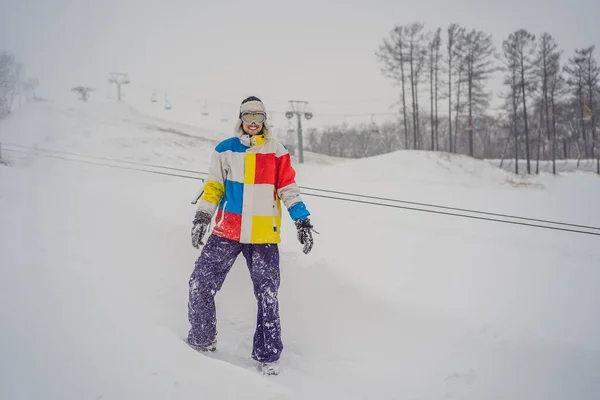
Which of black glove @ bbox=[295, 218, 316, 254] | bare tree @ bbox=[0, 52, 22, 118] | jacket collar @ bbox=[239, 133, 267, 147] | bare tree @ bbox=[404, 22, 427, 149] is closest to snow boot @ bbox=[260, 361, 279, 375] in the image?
black glove @ bbox=[295, 218, 316, 254]

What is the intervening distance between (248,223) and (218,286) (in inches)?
21.5

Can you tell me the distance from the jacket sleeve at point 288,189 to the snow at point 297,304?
117 centimetres

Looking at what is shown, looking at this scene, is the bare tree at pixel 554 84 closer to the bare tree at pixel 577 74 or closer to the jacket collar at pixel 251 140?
the bare tree at pixel 577 74

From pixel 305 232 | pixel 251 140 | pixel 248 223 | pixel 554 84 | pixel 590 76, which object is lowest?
pixel 305 232

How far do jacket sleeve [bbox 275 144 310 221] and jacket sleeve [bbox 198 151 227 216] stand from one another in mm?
433

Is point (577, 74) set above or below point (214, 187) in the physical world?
above

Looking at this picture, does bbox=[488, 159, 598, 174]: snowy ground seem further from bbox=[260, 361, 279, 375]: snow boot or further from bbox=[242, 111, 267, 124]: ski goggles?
bbox=[260, 361, 279, 375]: snow boot

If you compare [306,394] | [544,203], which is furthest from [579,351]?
[544,203]

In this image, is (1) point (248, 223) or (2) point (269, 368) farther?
(1) point (248, 223)

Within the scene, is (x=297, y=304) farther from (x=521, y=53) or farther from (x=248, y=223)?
(x=521, y=53)

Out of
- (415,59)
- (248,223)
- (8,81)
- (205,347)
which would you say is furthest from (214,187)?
(415,59)

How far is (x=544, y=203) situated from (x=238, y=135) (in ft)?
34.8

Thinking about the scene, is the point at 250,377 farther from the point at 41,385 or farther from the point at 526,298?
the point at 526,298

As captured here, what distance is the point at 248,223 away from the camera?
9.16ft
